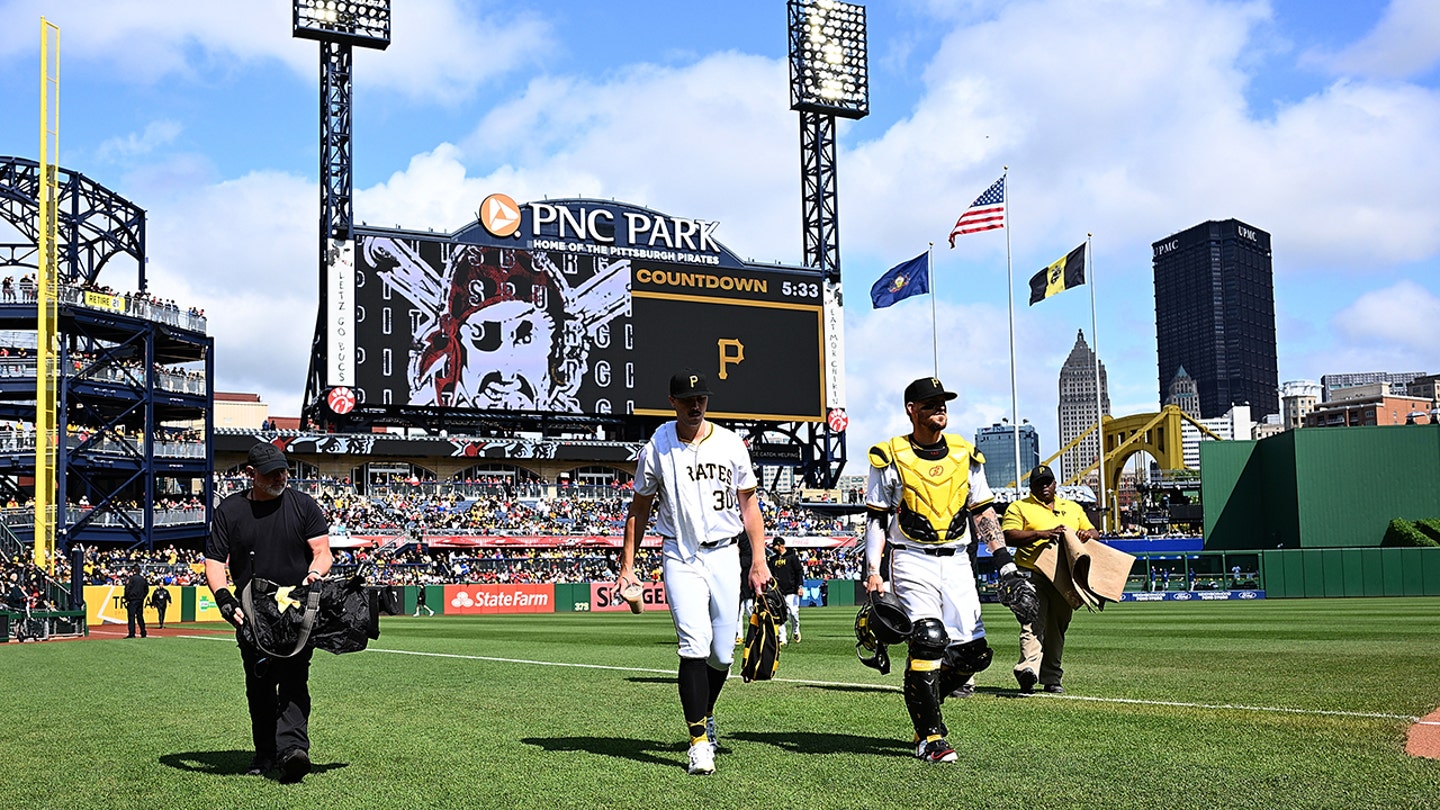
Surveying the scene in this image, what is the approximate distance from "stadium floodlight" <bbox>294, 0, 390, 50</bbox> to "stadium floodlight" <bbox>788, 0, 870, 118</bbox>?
20529 mm

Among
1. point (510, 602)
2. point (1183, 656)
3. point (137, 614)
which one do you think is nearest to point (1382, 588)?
point (510, 602)

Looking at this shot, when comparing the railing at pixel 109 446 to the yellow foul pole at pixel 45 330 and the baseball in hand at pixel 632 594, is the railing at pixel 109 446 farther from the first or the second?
the baseball in hand at pixel 632 594

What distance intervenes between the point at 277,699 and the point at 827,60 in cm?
6503

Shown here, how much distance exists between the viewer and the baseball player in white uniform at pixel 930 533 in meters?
7.39

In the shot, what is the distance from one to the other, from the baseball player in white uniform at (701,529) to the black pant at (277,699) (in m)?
1.82

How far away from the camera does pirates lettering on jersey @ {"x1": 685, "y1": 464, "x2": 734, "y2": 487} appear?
24.1 ft

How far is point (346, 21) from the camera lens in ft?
198

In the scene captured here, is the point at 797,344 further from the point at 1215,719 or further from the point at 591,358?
the point at 1215,719

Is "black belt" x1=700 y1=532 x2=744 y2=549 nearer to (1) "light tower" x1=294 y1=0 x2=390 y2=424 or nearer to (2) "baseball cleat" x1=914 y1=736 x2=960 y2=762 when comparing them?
(2) "baseball cleat" x1=914 y1=736 x2=960 y2=762

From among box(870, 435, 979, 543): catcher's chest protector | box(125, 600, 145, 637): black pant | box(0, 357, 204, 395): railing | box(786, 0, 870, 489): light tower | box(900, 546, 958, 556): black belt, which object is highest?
box(786, 0, 870, 489): light tower

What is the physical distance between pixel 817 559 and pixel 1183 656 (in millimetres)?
45015

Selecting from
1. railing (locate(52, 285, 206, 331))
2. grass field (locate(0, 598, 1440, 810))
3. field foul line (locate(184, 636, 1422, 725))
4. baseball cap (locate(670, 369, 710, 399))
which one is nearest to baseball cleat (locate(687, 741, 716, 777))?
grass field (locate(0, 598, 1440, 810))

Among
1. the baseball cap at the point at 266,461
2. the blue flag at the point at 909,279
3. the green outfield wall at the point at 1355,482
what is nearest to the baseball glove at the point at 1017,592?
the baseball cap at the point at 266,461

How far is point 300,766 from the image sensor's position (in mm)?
6719
